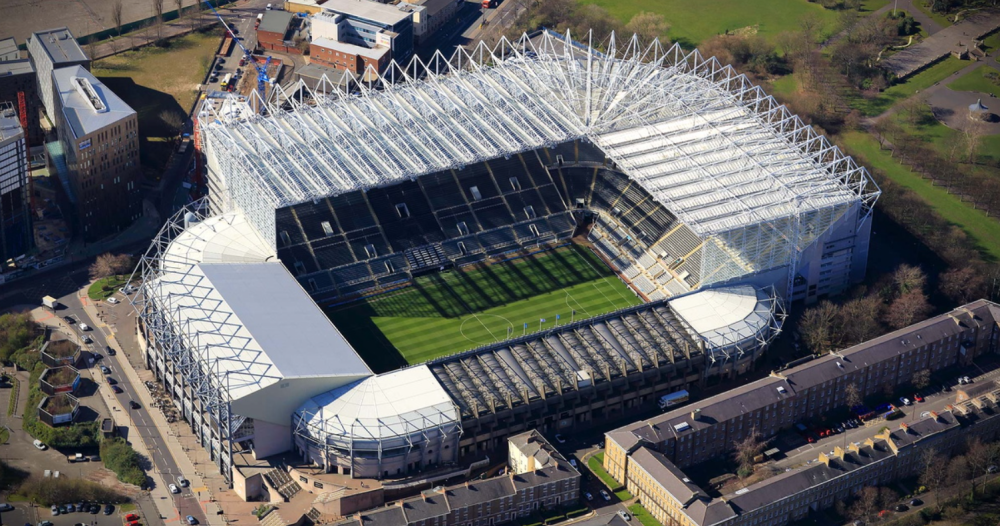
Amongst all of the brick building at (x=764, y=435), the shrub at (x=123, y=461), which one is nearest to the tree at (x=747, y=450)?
the brick building at (x=764, y=435)

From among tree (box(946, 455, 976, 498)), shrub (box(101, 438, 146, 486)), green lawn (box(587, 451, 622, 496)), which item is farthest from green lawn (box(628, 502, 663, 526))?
shrub (box(101, 438, 146, 486))

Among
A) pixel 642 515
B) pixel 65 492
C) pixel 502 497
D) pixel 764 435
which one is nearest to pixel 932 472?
pixel 764 435

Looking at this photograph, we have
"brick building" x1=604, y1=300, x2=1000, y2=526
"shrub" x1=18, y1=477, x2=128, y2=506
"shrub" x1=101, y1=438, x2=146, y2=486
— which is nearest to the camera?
"brick building" x1=604, y1=300, x2=1000, y2=526

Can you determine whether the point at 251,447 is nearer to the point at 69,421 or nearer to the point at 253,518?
the point at 253,518

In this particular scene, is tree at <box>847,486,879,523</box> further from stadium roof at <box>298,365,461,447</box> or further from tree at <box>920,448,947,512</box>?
stadium roof at <box>298,365,461,447</box>

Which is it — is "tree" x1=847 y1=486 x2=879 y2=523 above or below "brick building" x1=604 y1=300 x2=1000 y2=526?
below

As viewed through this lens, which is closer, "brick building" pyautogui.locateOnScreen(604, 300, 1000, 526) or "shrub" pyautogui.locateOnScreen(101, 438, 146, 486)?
"brick building" pyautogui.locateOnScreen(604, 300, 1000, 526)

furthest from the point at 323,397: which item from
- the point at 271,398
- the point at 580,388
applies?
the point at 580,388
